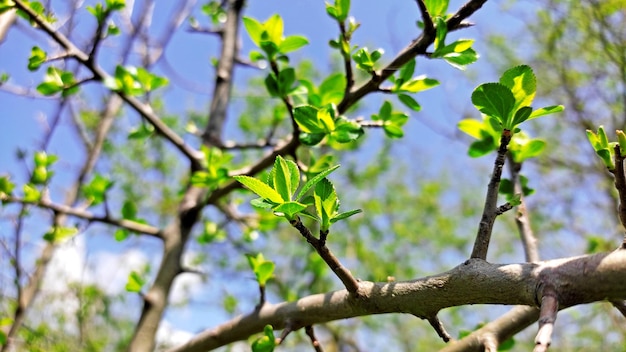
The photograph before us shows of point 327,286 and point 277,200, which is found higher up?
point 327,286

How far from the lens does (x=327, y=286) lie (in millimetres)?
4562

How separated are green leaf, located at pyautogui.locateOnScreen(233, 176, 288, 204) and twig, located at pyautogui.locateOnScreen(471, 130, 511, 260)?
164 mm

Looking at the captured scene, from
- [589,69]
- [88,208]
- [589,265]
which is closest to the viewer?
[589,265]

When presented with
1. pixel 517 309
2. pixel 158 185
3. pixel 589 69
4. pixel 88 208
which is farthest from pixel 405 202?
pixel 517 309

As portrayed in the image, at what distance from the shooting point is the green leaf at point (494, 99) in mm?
406

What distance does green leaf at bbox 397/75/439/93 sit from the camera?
652 mm

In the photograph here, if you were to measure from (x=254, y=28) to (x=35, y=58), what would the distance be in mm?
363

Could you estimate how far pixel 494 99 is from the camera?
16.4 inches

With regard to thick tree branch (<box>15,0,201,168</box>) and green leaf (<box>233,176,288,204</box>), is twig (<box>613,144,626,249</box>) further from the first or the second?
thick tree branch (<box>15,0,201,168</box>)

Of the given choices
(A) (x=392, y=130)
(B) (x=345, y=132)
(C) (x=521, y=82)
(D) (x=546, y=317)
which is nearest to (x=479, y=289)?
(D) (x=546, y=317)

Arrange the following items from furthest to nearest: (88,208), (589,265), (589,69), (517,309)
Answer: (589,69)
(88,208)
(517,309)
(589,265)

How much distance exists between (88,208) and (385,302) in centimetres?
86

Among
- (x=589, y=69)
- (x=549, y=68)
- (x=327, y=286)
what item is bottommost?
(x=327, y=286)

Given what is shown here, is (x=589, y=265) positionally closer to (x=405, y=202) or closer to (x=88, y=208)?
(x=88, y=208)
